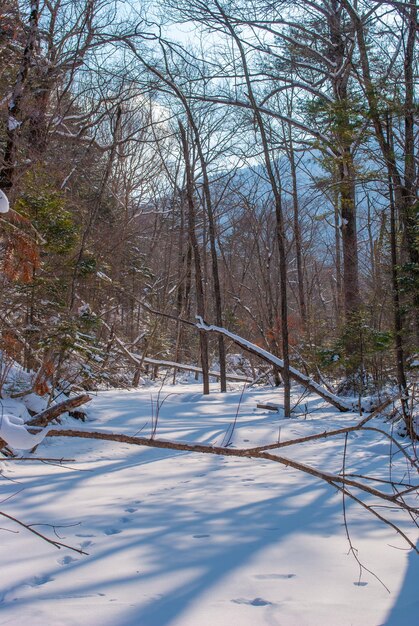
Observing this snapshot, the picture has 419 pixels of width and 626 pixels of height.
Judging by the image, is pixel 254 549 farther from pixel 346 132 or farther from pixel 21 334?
pixel 346 132

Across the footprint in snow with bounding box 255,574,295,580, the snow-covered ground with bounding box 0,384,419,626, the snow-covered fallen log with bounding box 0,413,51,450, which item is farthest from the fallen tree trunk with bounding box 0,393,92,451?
the footprint in snow with bounding box 255,574,295,580

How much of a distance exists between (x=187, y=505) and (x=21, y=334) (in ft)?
18.1

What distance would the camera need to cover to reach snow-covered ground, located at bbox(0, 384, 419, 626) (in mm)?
2285

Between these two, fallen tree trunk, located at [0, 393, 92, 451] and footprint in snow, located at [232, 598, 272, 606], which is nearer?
fallen tree trunk, located at [0, 393, 92, 451]

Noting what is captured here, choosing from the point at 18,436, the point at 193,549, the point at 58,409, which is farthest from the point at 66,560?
the point at 18,436

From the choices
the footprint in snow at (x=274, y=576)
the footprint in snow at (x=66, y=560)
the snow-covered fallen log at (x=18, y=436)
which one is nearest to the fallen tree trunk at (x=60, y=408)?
the snow-covered fallen log at (x=18, y=436)

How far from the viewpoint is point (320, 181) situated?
11.5 meters

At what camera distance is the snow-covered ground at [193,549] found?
229 cm

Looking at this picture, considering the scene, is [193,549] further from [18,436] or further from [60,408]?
[18,436]

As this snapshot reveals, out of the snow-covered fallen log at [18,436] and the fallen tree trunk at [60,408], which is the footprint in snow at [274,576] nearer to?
the fallen tree trunk at [60,408]

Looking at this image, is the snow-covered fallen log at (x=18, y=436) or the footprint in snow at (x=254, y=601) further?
the footprint in snow at (x=254, y=601)

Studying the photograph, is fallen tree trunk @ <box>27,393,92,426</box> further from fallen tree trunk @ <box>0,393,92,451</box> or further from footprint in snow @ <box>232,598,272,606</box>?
footprint in snow @ <box>232,598,272,606</box>

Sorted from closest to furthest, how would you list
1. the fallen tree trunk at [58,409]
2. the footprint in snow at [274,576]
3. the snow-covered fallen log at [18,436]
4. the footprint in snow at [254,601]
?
the snow-covered fallen log at [18,436] → the fallen tree trunk at [58,409] → the footprint in snow at [254,601] → the footprint in snow at [274,576]

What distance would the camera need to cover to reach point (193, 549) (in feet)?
9.86
